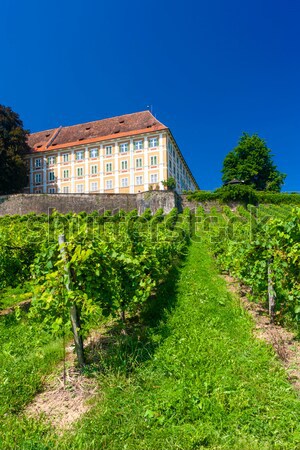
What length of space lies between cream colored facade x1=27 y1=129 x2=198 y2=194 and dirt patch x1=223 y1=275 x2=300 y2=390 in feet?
95.7

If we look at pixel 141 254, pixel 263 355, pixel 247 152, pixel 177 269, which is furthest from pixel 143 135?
pixel 263 355

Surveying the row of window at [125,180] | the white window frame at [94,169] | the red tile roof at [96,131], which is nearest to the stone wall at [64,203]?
the row of window at [125,180]

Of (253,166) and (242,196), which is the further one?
(253,166)

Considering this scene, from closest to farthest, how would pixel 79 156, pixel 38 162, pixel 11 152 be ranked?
1. pixel 11 152
2. pixel 79 156
3. pixel 38 162

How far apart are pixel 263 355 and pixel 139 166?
114ft

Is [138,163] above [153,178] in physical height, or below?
above

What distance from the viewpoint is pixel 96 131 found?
41750 mm

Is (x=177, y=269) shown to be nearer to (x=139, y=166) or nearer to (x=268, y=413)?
(x=268, y=413)

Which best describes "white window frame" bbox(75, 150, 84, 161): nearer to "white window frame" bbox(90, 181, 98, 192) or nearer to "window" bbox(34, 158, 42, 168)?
"white window frame" bbox(90, 181, 98, 192)

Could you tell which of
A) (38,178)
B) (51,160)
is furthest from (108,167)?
(38,178)

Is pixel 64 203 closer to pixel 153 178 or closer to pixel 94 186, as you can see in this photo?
pixel 94 186

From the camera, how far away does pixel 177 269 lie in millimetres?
9945

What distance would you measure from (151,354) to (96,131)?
134ft

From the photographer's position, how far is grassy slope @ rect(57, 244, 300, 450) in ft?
9.55
